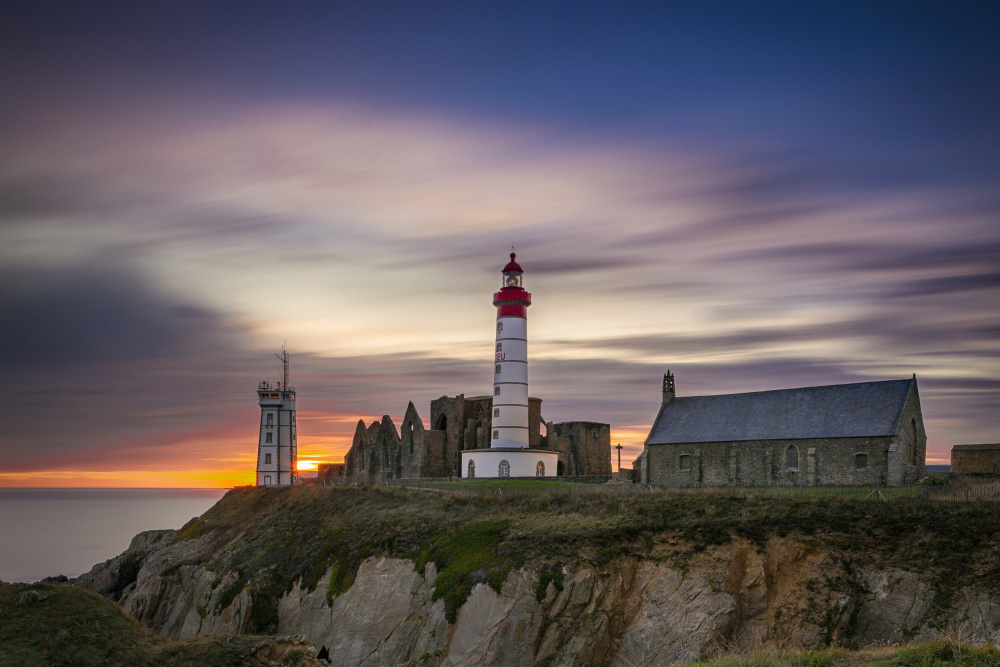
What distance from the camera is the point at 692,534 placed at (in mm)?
30000

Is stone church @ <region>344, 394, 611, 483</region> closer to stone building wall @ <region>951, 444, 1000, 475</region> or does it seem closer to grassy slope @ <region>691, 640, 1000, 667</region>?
stone building wall @ <region>951, 444, 1000, 475</region>

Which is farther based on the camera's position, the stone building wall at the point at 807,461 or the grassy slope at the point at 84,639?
the stone building wall at the point at 807,461

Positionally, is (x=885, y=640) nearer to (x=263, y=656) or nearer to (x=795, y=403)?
(x=263, y=656)

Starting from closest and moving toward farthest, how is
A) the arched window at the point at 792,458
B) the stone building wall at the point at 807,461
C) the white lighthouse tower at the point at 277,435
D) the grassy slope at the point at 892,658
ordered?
the grassy slope at the point at 892,658
the stone building wall at the point at 807,461
the arched window at the point at 792,458
the white lighthouse tower at the point at 277,435

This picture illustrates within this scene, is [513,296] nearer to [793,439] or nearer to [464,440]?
[464,440]

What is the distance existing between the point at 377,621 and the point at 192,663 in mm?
9449

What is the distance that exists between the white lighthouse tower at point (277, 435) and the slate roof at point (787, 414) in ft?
113

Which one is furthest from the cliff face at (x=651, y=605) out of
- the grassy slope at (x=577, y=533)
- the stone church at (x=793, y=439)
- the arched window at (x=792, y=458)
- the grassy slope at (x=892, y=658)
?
the arched window at (x=792, y=458)

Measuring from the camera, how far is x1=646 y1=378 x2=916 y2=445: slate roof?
45.1m

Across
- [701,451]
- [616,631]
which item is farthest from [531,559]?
[701,451]

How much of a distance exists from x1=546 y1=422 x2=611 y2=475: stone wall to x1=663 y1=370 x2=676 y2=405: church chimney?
33.3 feet

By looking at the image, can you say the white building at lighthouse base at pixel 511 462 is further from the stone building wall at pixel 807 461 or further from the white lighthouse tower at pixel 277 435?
the white lighthouse tower at pixel 277 435

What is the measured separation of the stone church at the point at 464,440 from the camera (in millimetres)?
63281

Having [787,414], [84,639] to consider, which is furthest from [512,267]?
[84,639]
